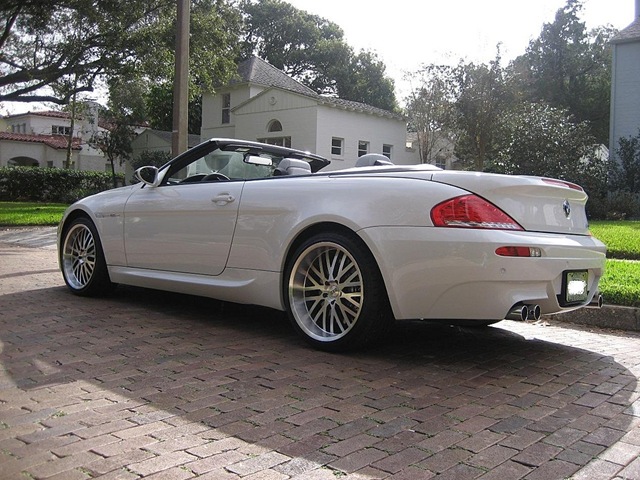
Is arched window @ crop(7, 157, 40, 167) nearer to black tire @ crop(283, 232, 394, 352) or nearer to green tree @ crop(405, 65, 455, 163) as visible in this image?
green tree @ crop(405, 65, 455, 163)

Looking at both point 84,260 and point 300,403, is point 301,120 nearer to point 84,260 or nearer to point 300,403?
point 84,260

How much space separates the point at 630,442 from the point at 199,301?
4.03 m

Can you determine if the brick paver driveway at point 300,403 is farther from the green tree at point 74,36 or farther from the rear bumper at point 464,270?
the green tree at point 74,36

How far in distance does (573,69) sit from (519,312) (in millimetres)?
40921

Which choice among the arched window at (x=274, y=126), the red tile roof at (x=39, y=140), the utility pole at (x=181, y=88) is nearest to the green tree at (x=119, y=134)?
the arched window at (x=274, y=126)

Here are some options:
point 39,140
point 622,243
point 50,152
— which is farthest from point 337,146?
point 39,140

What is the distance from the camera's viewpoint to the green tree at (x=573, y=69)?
3900 cm

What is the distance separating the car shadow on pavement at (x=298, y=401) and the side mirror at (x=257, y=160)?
147 centimetres

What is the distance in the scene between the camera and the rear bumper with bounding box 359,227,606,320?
3.36 m

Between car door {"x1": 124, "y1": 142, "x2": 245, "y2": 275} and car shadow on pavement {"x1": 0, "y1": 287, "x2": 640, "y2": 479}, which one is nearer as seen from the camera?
car shadow on pavement {"x1": 0, "y1": 287, "x2": 640, "y2": 479}

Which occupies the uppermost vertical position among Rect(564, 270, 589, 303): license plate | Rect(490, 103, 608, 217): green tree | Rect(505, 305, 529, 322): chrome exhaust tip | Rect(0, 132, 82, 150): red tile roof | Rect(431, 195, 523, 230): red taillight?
Rect(0, 132, 82, 150): red tile roof

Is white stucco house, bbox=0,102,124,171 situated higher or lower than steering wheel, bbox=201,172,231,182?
higher

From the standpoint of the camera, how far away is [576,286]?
12.2 ft

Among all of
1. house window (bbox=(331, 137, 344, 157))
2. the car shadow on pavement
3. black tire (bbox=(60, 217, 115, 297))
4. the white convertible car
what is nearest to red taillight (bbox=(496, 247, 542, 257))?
the white convertible car
